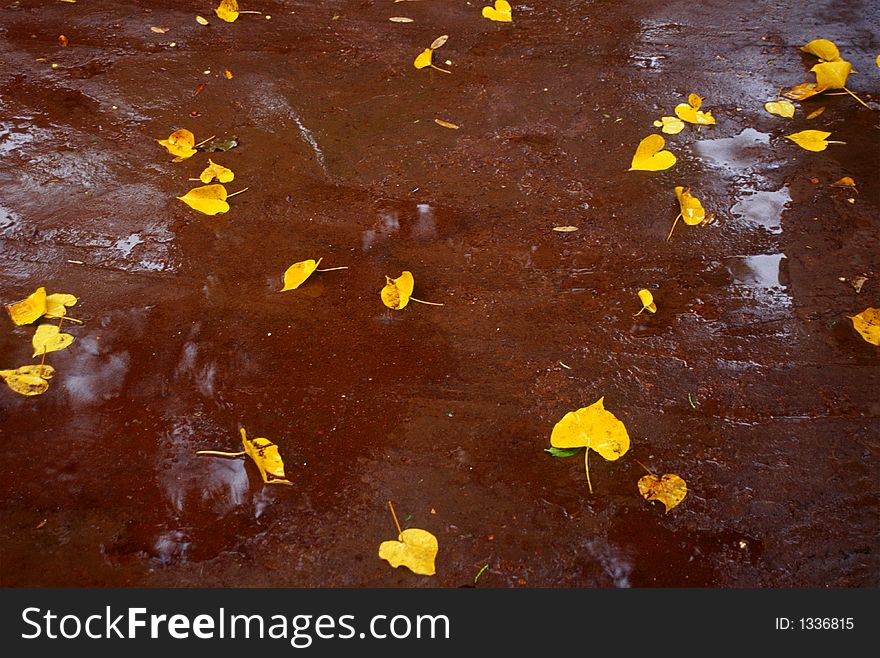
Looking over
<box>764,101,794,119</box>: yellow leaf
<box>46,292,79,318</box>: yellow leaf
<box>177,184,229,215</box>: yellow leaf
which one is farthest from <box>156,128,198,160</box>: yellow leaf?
<box>764,101,794,119</box>: yellow leaf

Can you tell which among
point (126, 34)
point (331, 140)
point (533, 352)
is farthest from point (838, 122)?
point (126, 34)

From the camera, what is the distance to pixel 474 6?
11.5ft

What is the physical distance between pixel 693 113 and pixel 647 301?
3.85 feet

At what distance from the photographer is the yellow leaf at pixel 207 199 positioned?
2.38 metres

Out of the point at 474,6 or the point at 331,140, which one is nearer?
the point at 331,140

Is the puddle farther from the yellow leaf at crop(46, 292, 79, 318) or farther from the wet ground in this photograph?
the yellow leaf at crop(46, 292, 79, 318)

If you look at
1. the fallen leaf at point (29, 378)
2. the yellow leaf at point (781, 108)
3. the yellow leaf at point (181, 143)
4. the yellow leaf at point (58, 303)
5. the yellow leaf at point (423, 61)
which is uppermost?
the yellow leaf at point (423, 61)

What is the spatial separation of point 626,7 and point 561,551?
306 cm

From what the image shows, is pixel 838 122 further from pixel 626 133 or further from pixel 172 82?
pixel 172 82

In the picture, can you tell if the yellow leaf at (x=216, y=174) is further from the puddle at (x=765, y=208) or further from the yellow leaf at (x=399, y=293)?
the puddle at (x=765, y=208)

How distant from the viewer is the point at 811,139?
8.61 feet

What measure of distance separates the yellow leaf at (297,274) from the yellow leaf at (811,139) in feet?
6.60

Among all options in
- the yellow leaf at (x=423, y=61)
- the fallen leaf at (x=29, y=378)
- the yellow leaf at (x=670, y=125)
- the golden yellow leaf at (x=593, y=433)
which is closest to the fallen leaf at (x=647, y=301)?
the golden yellow leaf at (x=593, y=433)

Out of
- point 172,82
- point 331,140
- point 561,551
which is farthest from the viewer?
point 172,82
